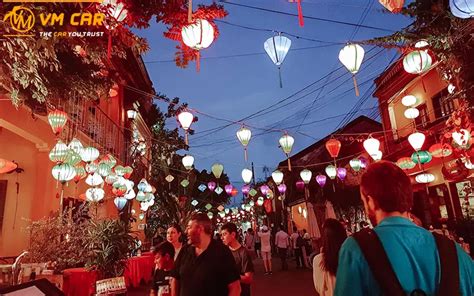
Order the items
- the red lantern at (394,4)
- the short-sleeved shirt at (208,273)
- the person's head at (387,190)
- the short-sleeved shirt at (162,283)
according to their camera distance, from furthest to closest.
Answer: the red lantern at (394,4) < the short-sleeved shirt at (162,283) < the short-sleeved shirt at (208,273) < the person's head at (387,190)

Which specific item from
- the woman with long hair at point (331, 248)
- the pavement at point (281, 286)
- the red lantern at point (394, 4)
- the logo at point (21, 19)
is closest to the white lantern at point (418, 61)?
the red lantern at point (394, 4)

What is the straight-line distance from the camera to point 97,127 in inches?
607

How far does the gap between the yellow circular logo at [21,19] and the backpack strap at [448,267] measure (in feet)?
19.3

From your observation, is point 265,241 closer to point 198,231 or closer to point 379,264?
point 198,231

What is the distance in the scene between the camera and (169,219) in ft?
82.7

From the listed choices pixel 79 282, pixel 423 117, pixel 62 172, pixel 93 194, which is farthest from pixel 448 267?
pixel 423 117

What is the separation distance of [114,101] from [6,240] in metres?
9.36

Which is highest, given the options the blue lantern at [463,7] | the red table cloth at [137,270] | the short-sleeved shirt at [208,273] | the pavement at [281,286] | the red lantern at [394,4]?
the red lantern at [394,4]

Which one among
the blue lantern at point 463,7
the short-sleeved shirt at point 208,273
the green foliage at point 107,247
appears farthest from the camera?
the green foliage at point 107,247

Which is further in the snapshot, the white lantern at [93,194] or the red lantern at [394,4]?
the white lantern at [93,194]

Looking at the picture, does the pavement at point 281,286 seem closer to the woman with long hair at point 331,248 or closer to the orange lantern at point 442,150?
the orange lantern at point 442,150

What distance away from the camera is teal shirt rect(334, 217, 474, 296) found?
1632mm

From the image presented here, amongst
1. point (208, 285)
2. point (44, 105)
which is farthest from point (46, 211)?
point (208, 285)

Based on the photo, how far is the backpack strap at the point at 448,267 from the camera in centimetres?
163
